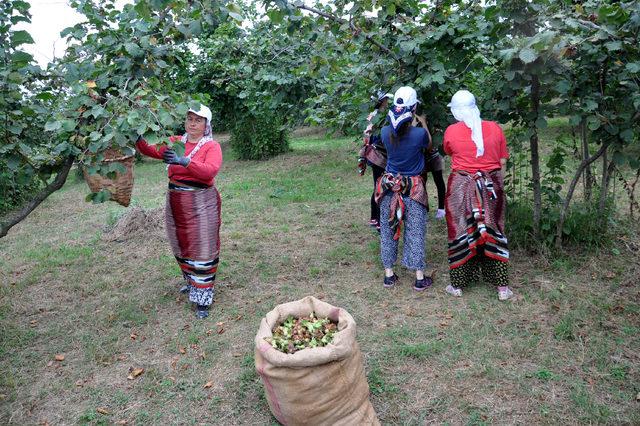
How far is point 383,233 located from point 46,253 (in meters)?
4.39

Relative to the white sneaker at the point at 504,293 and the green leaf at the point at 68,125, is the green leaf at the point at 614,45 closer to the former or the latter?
the white sneaker at the point at 504,293

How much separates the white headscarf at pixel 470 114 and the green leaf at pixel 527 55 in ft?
2.45

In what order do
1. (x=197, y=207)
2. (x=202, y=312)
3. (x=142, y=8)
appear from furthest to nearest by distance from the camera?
1. (x=202, y=312)
2. (x=197, y=207)
3. (x=142, y=8)

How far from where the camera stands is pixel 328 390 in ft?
9.11

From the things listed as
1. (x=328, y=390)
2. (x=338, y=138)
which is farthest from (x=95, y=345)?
(x=338, y=138)

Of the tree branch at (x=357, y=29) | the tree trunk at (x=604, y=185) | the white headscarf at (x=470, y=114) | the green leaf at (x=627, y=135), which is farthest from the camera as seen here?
the tree trunk at (x=604, y=185)

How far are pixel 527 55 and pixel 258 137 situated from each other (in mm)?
10487

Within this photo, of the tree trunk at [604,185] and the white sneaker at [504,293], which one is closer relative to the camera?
the white sneaker at [504,293]

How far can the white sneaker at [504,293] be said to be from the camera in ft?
14.3

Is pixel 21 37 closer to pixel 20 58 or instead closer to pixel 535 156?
pixel 20 58

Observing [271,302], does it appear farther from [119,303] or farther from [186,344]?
[119,303]

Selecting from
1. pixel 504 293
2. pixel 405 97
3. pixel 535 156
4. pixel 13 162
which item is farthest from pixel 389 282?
pixel 13 162

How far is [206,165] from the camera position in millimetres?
4059

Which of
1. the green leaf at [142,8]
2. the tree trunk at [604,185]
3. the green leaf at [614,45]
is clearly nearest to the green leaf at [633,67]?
the green leaf at [614,45]
